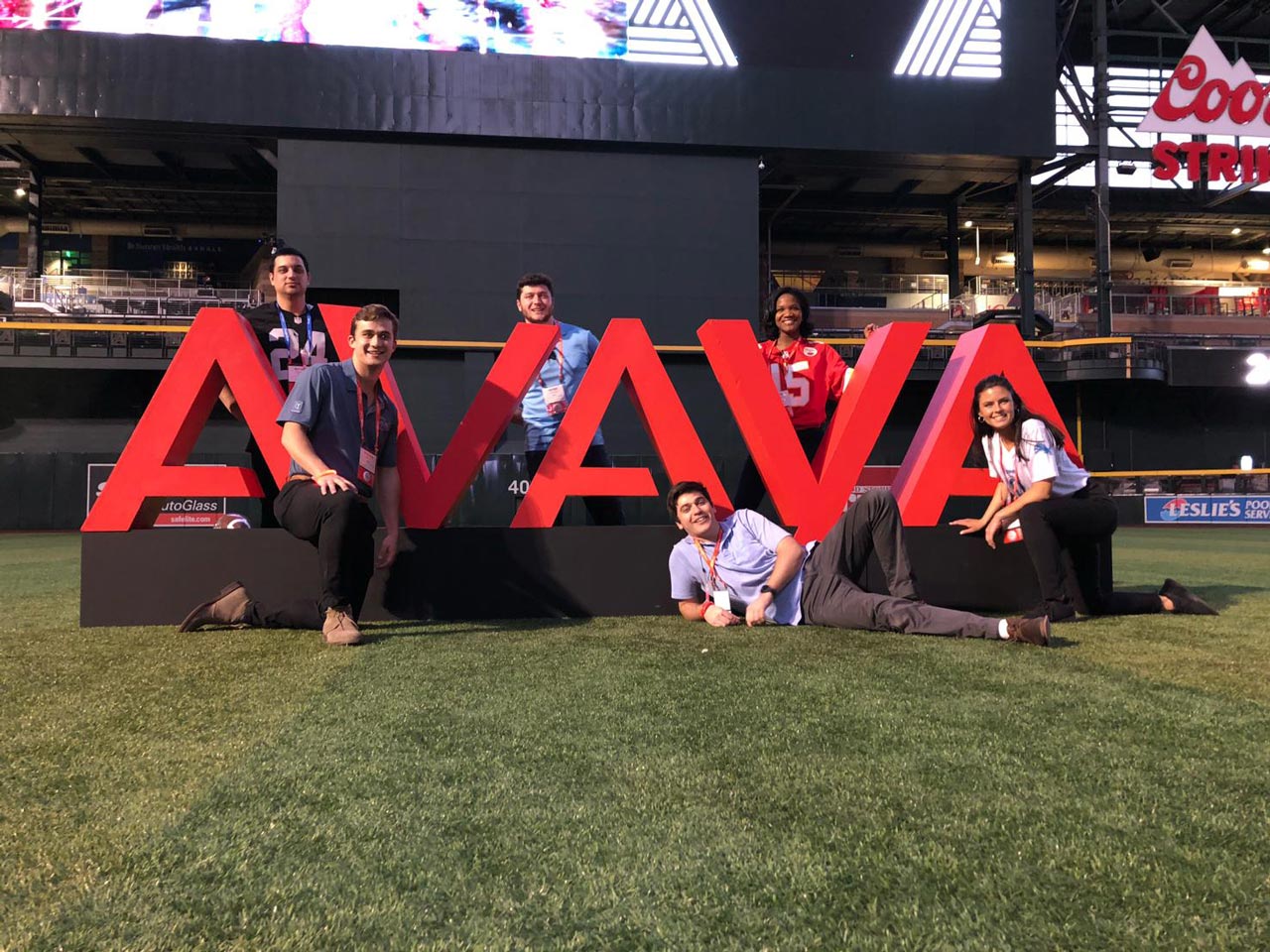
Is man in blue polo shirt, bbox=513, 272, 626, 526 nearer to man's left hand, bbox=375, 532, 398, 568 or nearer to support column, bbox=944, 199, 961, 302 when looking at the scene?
man's left hand, bbox=375, 532, 398, 568

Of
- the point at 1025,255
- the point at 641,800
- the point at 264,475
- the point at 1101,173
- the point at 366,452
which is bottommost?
the point at 641,800

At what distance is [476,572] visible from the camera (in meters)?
4.38

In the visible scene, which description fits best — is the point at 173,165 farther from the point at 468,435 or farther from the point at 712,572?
the point at 712,572

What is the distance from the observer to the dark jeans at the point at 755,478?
4.80 meters

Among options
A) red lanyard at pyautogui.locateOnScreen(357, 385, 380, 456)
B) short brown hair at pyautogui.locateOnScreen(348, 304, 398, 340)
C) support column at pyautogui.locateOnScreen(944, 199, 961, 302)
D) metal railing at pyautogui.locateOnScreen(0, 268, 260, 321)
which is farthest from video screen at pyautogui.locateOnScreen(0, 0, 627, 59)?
red lanyard at pyautogui.locateOnScreen(357, 385, 380, 456)

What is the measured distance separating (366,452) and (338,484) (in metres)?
0.37

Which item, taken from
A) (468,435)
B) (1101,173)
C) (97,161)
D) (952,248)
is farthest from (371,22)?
(1101,173)

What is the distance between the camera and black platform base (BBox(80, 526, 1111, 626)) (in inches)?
165

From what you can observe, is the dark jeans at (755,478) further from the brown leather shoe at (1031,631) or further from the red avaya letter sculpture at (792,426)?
the brown leather shoe at (1031,631)

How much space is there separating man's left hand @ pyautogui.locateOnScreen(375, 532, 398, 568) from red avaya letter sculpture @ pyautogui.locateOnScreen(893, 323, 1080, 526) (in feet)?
8.79

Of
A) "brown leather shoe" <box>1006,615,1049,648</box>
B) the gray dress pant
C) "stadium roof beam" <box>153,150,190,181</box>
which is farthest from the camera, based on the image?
"stadium roof beam" <box>153,150,190,181</box>

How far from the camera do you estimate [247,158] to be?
1800 centimetres

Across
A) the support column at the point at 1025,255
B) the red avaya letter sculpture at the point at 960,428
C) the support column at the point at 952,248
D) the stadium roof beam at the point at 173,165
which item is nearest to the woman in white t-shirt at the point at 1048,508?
the red avaya letter sculpture at the point at 960,428

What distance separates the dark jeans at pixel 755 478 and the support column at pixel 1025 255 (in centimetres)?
1502
